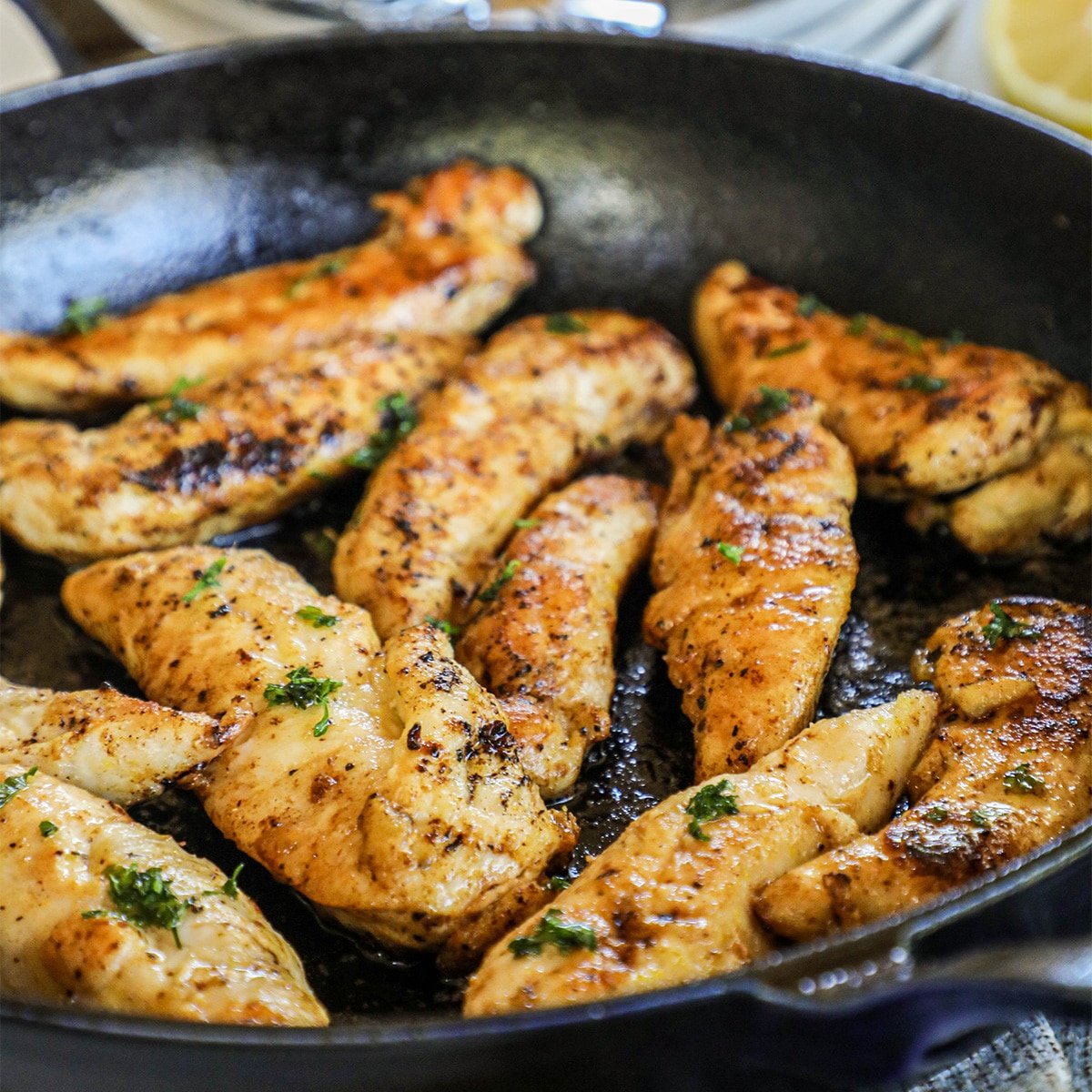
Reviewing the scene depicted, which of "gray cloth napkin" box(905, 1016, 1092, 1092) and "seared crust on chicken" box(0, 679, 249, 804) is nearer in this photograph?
"gray cloth napkin" box(905, 1016, 1092, 1092)

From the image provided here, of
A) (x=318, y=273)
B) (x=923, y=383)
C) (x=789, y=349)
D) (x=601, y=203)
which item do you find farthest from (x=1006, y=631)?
(x=318, y=273)

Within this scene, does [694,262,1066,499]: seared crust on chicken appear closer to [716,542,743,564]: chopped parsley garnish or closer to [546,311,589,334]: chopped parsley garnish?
[546,311,589,334]: chopped parsley garnish

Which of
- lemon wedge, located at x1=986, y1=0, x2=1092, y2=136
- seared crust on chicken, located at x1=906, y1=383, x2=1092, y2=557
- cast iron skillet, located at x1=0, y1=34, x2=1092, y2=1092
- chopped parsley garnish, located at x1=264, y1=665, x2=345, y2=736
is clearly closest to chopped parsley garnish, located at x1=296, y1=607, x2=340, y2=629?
chopped parsley garnish, located at x1=264, y1=665, x2=345, y2=736

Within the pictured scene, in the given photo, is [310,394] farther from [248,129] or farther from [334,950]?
[334,950]

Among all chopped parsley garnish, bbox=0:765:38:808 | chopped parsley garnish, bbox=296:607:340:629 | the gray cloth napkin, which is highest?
chopped parsley garnish, bbox=296:607:340:629

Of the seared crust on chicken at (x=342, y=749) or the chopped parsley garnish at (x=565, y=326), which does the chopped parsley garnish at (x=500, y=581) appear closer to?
the seared crust on chicken at (x=342, y=749)

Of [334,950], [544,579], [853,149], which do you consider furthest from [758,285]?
[334,950]
